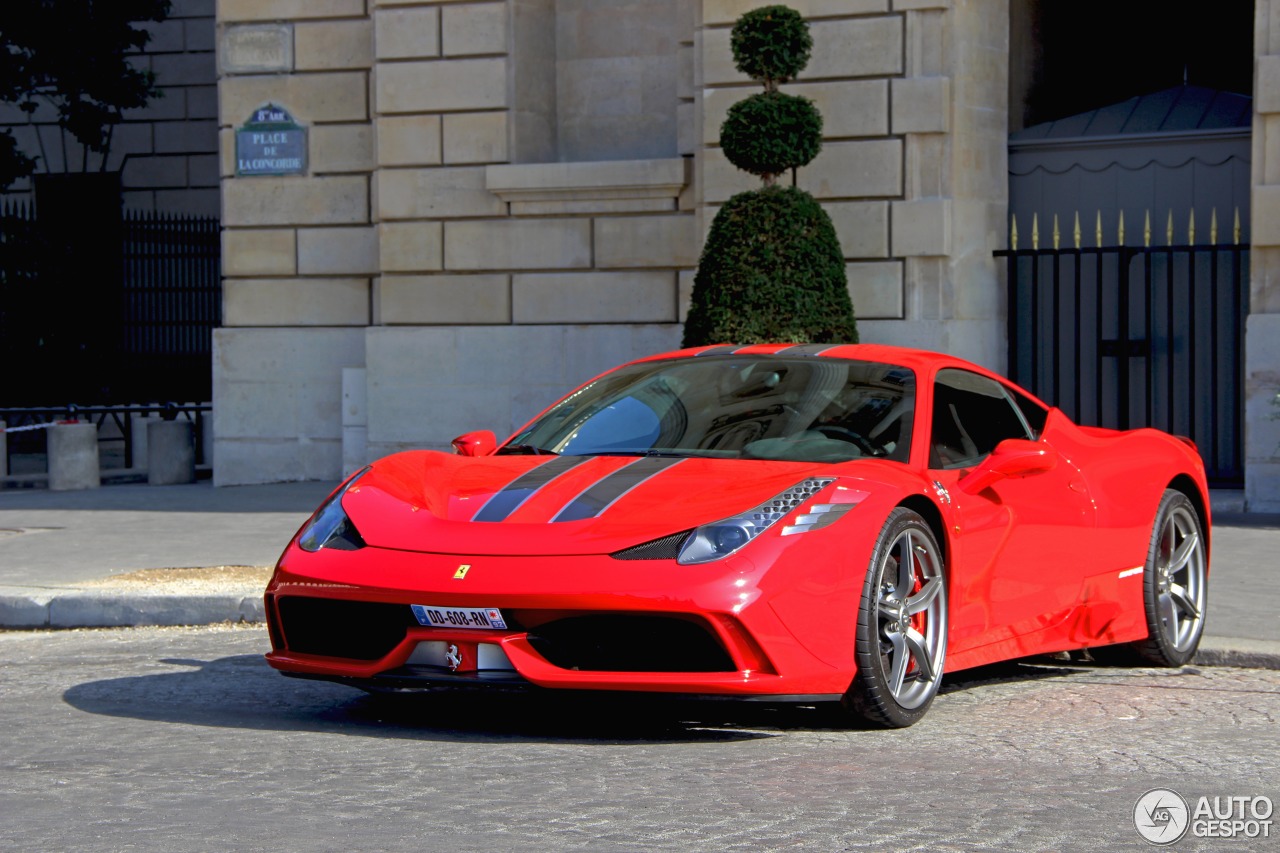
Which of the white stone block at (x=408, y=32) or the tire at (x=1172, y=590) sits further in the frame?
the white stone block at (x=408, y=32)

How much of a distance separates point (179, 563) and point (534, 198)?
5816 mm

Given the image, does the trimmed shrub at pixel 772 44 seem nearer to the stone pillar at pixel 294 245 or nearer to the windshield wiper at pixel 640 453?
the stone pillar at pixel 294 245

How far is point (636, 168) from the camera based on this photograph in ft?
48.6

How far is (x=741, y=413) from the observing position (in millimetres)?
6473

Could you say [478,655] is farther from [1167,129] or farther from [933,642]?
[1167,129]

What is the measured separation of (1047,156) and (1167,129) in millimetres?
931

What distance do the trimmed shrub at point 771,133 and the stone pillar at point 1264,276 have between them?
297 cm

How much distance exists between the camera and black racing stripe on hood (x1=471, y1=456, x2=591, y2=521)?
5.70 meters

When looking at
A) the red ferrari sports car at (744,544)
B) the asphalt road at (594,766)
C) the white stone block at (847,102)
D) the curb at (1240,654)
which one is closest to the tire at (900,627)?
the red ferrari sports car at (744,544)

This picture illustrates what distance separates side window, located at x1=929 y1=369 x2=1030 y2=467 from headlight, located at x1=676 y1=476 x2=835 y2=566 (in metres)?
0.98

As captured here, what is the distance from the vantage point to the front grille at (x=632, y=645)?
5.36 m

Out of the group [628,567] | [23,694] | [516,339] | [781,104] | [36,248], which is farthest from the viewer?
[36,248]

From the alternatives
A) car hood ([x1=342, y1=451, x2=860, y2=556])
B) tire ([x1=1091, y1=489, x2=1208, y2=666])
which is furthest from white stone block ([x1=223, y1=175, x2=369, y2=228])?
car hood ([x1=342, y1=451, x2=860, y2=556])

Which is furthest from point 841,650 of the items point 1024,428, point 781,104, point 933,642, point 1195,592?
point 781,104
